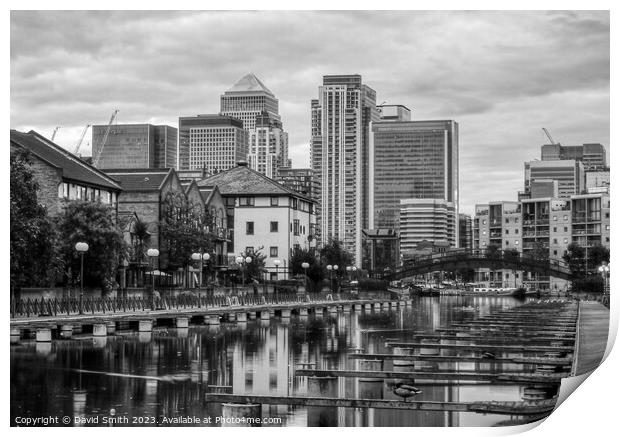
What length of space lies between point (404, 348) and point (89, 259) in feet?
60.4

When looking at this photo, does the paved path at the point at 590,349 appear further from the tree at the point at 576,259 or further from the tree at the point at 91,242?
the tree at the point at 576,259

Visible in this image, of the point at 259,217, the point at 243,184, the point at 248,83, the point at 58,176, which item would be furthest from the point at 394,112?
the point at 248,83

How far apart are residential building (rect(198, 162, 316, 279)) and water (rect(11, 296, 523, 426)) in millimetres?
45149

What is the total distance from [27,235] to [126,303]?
26.1 ft

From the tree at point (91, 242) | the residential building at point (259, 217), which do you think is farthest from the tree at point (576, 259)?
the tree at point (91, 242)

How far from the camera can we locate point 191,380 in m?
21.8

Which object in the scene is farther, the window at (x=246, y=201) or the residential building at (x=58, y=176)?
the window at (x=246, y=201)

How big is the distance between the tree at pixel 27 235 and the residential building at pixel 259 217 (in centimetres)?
4729

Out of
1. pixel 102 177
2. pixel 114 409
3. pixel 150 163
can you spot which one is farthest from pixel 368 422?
pixel 150 163

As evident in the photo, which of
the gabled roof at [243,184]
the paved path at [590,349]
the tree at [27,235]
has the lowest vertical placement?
the paved path at [590,349]

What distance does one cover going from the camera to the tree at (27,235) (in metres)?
31.8

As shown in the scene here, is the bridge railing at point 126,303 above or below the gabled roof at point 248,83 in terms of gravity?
below

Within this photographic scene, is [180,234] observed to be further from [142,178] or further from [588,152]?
[588,152]
